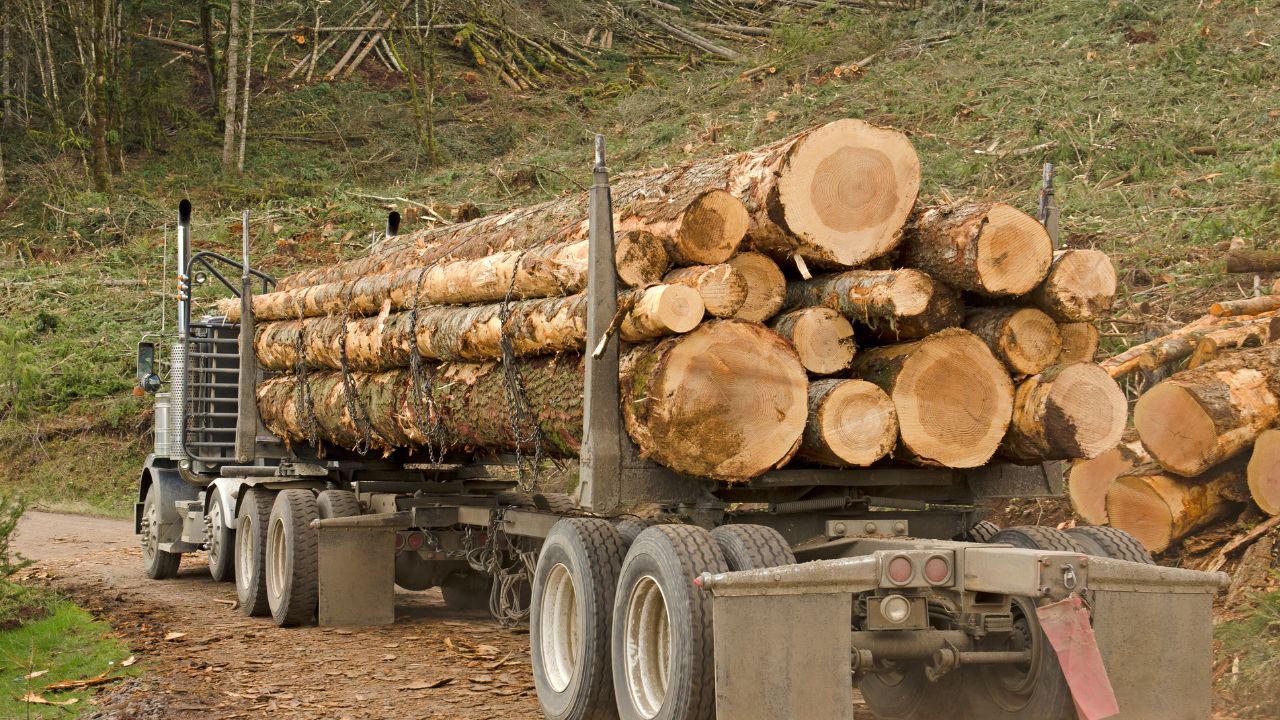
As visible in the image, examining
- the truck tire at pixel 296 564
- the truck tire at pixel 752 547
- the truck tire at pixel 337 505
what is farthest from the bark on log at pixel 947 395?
the truck tire at pixel 296 564

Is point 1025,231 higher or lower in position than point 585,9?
lower

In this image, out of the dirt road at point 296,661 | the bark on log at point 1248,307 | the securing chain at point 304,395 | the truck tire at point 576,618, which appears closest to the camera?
the truck tire at point 576,618

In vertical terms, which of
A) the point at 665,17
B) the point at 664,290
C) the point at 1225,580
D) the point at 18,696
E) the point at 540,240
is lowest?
the point at 18,696

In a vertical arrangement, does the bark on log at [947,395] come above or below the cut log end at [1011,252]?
below

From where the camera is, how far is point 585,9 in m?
35.9

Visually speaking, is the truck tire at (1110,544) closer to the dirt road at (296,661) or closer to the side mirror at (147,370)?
the dirt road at (296,661)

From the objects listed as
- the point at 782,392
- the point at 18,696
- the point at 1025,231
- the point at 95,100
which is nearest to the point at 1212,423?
the point at 1025,231

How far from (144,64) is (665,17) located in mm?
13189

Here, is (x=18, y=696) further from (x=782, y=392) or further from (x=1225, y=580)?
(x=1225, y=580)

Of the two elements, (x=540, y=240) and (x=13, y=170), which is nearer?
(x=540, y=240)

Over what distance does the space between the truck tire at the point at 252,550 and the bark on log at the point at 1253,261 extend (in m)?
8.37

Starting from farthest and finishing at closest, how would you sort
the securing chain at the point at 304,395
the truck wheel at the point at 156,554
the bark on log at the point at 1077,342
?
the truck wheel at the point at 156,554 → the securing chain at the point at 304,395 → the bark on log at the point at 1077,342

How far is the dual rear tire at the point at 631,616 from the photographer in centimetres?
552

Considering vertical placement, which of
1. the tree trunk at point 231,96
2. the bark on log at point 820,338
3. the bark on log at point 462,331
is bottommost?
the bark on log at point 820,338
